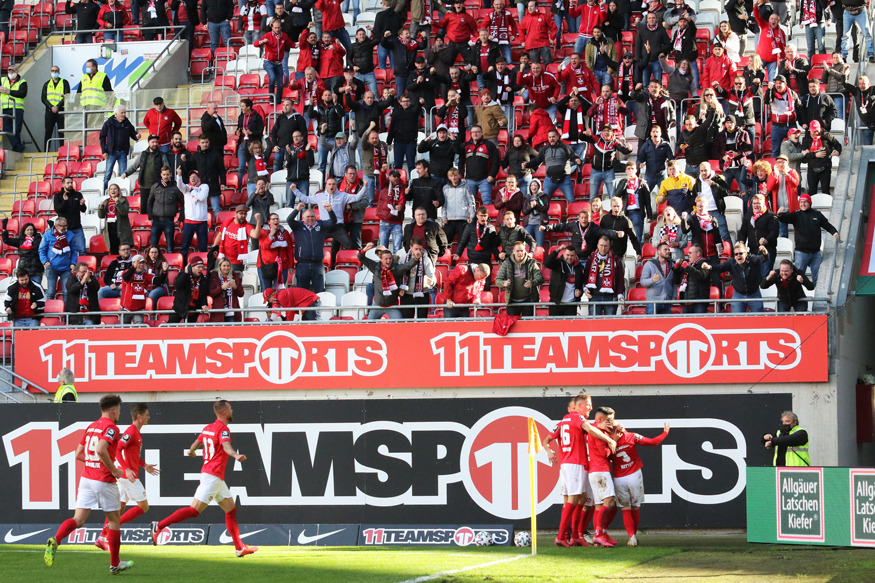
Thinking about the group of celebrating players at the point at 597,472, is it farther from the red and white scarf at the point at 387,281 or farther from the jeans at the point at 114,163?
the jeans at the point at 114,163

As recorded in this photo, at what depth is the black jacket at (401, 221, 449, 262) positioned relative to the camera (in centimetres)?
2022

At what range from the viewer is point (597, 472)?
15.3 m

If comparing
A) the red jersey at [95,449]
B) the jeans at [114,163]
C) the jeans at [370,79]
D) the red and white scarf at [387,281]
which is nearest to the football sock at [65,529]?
the red jersey at [95,449]

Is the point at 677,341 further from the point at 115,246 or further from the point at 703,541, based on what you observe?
the point at 115,246

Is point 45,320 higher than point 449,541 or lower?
higher

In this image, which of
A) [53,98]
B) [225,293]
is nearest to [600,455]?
[225,293]

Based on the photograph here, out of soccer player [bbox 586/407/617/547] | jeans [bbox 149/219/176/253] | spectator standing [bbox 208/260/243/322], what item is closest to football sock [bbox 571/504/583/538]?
soccer player [bbox 586/407/617/547]

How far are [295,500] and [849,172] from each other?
9883mm

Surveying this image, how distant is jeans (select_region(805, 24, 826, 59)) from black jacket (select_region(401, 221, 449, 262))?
7552 millimetres

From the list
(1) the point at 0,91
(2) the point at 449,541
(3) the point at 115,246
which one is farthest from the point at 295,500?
(1) the point at 0,91

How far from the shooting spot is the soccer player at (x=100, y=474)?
1320 centimetres

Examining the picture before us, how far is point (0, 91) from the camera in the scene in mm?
28062

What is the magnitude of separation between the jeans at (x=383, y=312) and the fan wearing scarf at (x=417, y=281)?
138 millimetres

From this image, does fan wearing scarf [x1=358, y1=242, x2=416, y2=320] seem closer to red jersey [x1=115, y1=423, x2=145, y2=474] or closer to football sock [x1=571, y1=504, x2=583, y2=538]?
football sock [x1=571, y1=504, x2=583, y2=538]
